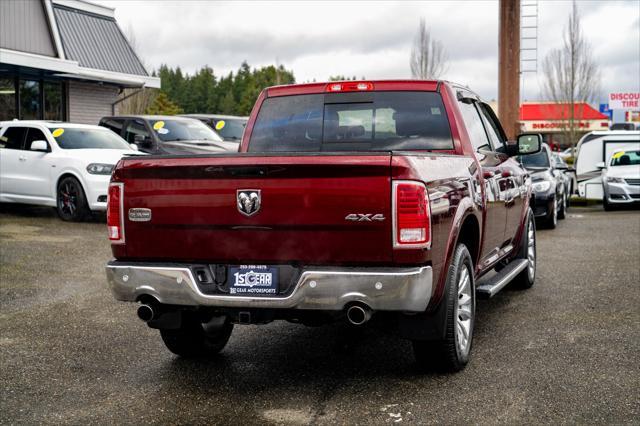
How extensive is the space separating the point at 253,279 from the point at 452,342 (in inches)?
51.7

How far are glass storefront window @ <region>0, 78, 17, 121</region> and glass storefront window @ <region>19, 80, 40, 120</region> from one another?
0.29 meters

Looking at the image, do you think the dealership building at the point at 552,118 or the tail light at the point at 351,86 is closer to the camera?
the tail light at the point at 351,86

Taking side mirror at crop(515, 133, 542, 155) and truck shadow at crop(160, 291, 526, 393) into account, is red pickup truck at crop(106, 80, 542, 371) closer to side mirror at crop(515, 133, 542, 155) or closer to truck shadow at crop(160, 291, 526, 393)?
truck shadow at crop(160, 291, 526, 393)

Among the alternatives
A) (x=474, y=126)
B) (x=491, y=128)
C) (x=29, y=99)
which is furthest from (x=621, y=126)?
(x=474, y=126)

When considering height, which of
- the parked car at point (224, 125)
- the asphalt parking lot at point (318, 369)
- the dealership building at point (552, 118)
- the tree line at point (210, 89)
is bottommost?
the asphalt parking lot at point (318, 369)

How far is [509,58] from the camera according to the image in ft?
72.7

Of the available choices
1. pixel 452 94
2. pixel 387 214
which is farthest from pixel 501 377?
pixel 452 94

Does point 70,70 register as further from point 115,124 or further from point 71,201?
point 71,201

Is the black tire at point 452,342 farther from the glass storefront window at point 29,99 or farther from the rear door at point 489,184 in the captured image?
the glass storefront window at point 29,99

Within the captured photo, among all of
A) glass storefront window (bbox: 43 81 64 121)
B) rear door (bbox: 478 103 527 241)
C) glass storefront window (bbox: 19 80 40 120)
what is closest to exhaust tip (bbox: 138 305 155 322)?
rear door (bbox: 478 103 527 241)

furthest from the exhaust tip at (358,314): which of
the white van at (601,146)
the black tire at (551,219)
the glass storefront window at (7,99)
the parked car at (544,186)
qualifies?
the white van at (601,146)

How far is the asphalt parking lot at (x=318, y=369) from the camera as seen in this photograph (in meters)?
4.75

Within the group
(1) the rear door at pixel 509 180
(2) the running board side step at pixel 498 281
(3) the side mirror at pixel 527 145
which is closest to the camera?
(2) the running board side step at pixel 498 281

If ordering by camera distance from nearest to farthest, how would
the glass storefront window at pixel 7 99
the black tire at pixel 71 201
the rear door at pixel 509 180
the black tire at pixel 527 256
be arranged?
the rear door at pixel 509 180 → the black tire at pixel 527 256 → the black tire at pixel 71 201 → the glass storefront window at pixel 7 99
